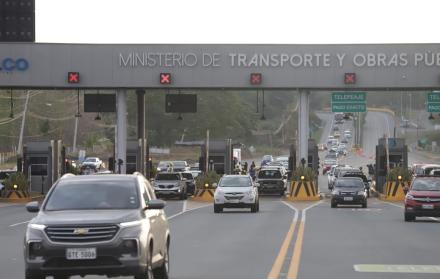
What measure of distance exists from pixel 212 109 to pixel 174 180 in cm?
8352

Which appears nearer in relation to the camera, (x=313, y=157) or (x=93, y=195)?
(x=93, y=195)

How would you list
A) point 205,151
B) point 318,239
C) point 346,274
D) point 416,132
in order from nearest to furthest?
point 346,274
point 318,239
point 205,151
point 416,132

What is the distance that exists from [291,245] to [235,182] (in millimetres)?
18226

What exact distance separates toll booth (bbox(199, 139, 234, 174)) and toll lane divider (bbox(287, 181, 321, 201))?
1028 centimetres

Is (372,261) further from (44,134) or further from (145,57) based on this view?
(44,134)

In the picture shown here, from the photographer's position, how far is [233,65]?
5219 cm

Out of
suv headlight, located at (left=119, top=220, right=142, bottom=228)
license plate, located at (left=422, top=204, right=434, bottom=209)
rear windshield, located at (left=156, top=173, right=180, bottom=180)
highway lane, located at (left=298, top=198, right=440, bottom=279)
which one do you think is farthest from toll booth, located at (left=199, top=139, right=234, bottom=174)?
suv headlight, located at (left=119, top=220, right=142, bottom=228)

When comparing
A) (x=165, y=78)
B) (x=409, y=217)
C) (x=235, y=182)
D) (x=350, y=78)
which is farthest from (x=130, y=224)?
(x=350, y=78)

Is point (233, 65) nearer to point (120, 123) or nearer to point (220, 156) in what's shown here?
point (120, 123)

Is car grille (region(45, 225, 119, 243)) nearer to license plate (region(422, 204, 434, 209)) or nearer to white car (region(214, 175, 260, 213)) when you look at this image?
license plate (region(422, 204, 434, 209))

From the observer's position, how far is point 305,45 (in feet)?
171

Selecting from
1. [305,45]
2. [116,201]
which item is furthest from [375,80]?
[116,201]

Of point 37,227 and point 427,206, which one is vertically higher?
point 37,227

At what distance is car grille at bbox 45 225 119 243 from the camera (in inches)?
536
